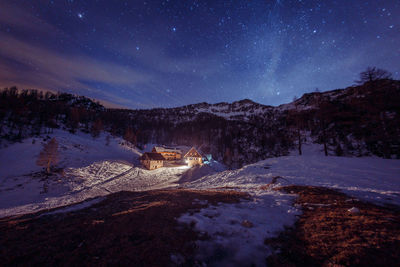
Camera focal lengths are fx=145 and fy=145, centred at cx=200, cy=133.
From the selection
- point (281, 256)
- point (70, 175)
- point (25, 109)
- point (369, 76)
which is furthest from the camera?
point (25, 109)

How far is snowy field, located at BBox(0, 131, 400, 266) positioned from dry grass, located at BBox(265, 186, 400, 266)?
0.55m

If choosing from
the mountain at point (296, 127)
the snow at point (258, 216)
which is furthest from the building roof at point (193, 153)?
the snow at point (258, 216)

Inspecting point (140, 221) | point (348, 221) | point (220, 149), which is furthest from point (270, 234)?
point (220, 149)

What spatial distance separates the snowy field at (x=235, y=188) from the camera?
4.71m

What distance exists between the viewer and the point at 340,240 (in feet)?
13.8

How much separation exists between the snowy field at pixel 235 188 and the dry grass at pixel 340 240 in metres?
0.55

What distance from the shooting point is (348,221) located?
211 inches

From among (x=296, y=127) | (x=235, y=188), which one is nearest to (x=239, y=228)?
(x=235, y=188)

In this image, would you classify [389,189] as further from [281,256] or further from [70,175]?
[70,175]

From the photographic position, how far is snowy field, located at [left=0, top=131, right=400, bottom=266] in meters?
4.71

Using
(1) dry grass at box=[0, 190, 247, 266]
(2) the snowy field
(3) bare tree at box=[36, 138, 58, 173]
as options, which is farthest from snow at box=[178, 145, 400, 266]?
(3) bare tree at box=[36, 138, 58, 173]

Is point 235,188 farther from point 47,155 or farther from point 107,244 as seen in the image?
point 47,155

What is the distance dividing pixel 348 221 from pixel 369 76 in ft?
84.2

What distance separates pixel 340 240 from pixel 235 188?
10270 millimetres
